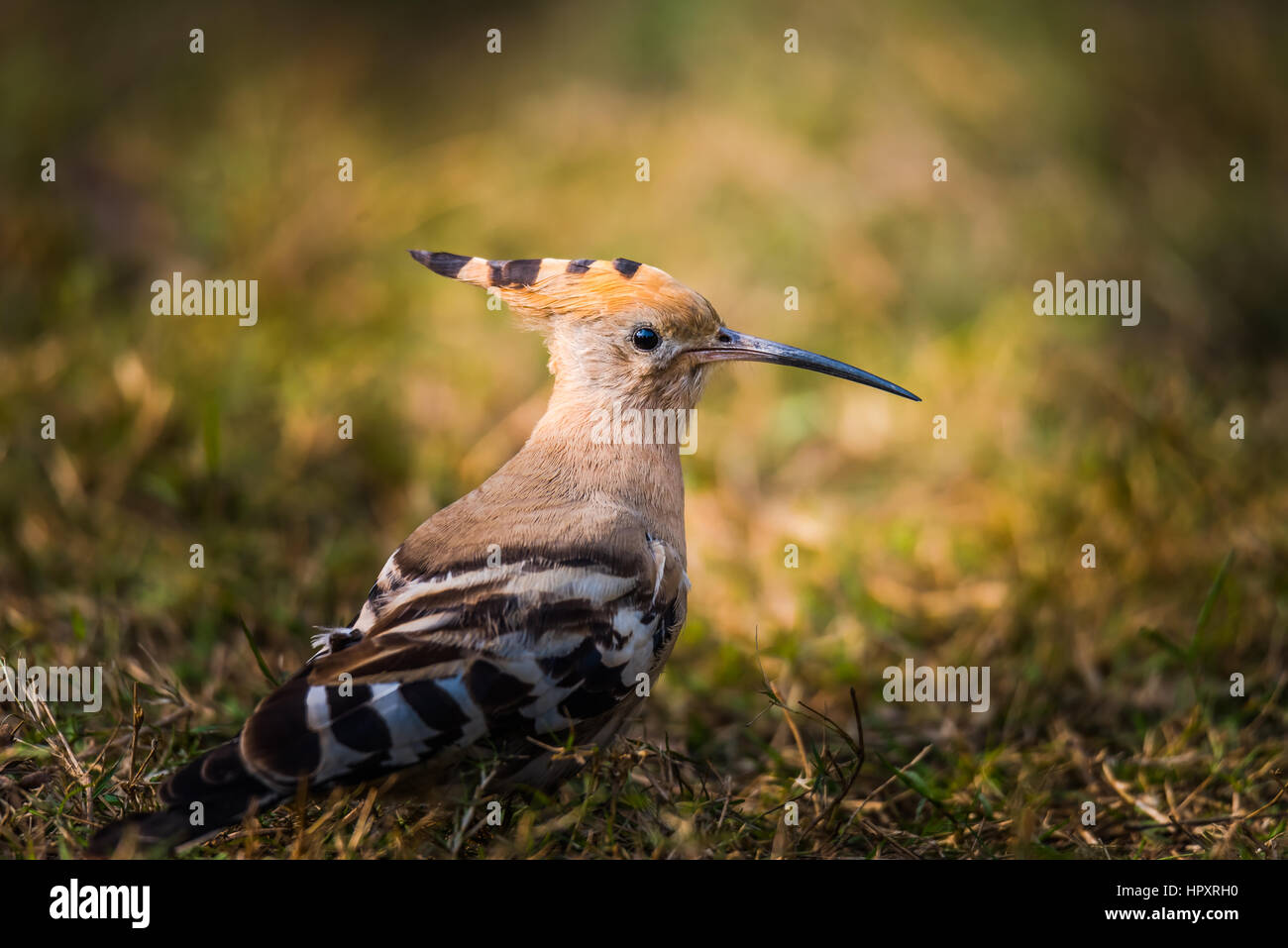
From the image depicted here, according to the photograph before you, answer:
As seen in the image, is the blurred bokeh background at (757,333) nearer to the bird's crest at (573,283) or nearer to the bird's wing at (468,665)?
the bird's wing at (468,665)

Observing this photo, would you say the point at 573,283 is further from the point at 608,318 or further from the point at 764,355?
the point at 764,355

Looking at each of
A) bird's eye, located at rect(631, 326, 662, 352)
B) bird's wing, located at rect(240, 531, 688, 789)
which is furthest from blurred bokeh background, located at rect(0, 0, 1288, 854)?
bird's eye, located at rect(631, 326, 662, 352)

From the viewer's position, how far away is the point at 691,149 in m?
6.31

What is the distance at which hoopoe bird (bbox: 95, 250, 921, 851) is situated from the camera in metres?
2.20

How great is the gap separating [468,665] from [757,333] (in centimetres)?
316

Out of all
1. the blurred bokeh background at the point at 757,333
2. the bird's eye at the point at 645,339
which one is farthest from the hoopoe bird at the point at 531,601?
the blurred bokeh background at the point at 757,333

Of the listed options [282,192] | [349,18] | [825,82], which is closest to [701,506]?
[282,192]

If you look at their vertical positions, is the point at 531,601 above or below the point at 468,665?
above

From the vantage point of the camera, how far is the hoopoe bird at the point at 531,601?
2.20 meters

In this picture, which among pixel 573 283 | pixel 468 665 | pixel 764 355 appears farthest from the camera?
pixel 764 355

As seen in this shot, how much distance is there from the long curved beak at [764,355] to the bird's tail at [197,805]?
1345 mm

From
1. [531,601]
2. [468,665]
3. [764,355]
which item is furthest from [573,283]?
[468,665]

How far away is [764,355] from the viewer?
295 centimetres
